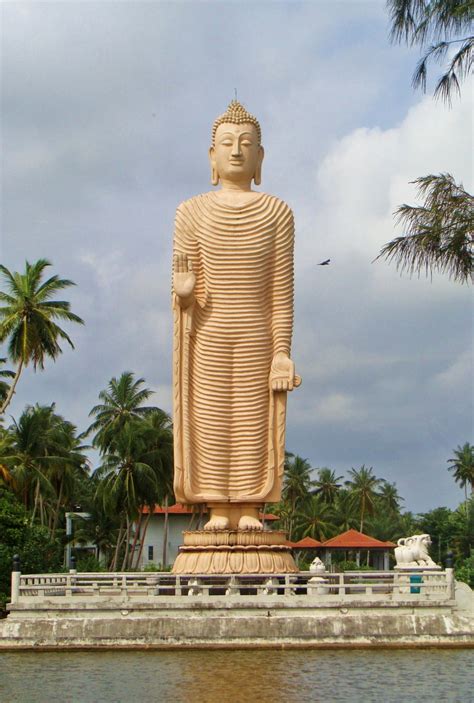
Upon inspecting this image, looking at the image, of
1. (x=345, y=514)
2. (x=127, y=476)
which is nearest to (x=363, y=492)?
(x=345, y=514)

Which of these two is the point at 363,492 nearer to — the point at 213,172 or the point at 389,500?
the point at 389,500

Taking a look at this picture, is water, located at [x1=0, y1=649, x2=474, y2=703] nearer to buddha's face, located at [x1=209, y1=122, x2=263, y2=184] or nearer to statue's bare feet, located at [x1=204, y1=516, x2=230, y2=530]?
statue's bare feet, located at [x1=204, y1=516, x2=230, y2=530]

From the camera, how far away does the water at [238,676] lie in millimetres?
14469

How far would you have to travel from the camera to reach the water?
14469mm

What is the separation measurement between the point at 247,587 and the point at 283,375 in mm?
5486

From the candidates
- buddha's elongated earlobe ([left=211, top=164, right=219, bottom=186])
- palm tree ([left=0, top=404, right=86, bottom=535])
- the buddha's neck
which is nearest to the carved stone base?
the buddha's neck

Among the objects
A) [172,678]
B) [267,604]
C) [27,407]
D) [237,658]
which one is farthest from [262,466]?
[27,407]

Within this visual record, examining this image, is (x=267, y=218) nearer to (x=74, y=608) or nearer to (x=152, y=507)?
(x=74, y=608)

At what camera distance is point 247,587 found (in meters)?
20.7

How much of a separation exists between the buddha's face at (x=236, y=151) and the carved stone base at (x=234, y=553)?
26.4 feet

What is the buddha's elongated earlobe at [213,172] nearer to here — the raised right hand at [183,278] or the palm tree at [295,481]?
the raised right hand at [183,278]

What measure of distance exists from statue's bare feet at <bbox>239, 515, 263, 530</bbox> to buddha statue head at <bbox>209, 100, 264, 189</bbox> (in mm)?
7564

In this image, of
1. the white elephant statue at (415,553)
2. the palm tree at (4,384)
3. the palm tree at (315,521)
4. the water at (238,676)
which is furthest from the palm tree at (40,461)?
the palm tree at (315,521)

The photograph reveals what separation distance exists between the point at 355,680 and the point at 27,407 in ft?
113
